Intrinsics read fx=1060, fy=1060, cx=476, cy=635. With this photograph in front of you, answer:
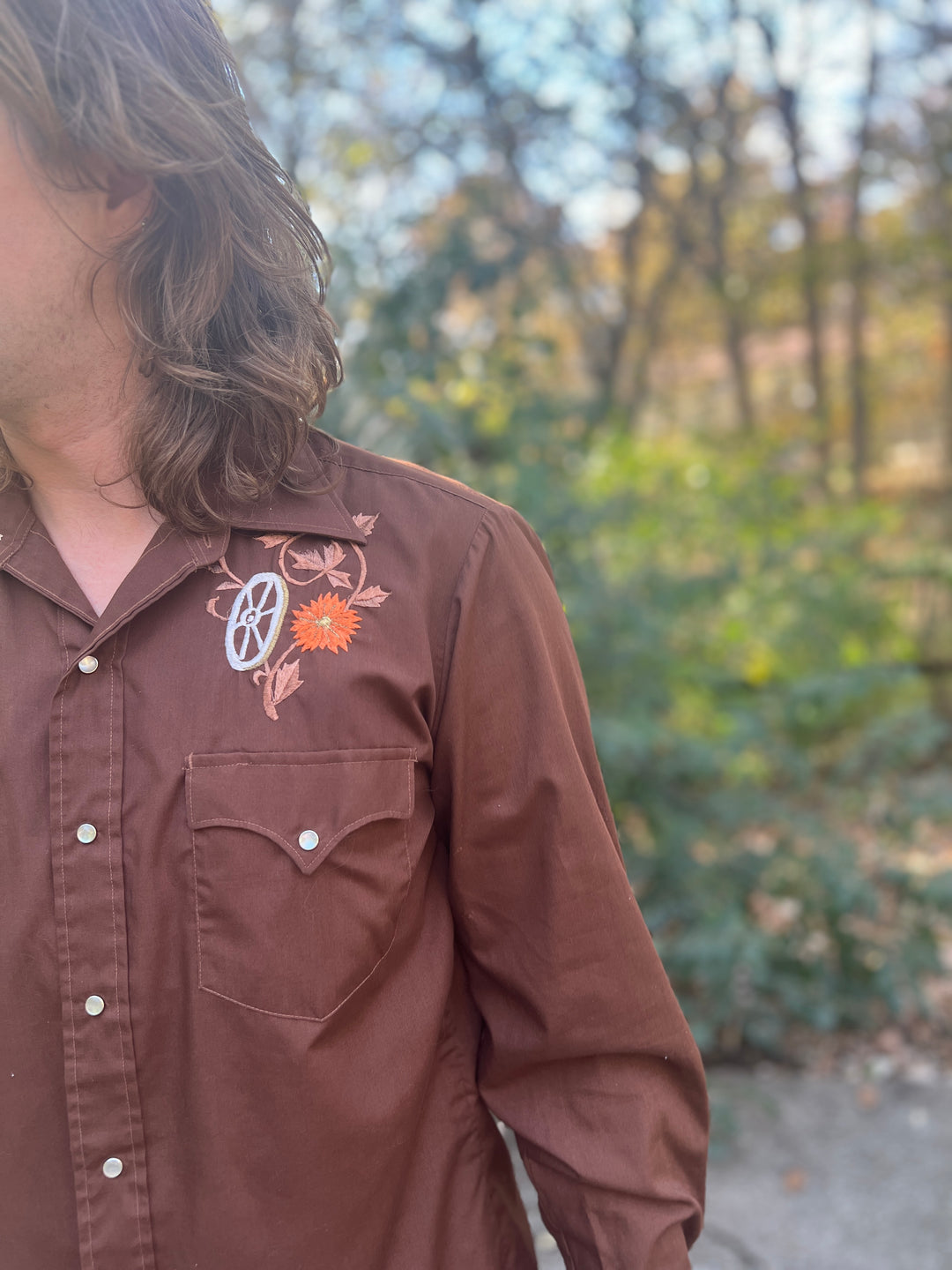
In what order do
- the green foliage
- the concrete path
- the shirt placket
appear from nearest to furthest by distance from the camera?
the shirt placket
the concrete path
the green foliage

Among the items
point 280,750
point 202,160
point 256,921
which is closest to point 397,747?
point 280,750

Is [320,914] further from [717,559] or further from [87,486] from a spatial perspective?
[717,559]

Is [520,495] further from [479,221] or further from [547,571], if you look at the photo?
[547,571]

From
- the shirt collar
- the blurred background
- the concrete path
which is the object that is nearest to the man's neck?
the shirt collar

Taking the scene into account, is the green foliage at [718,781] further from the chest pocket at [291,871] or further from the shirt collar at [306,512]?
the chest pocket at [291,871]

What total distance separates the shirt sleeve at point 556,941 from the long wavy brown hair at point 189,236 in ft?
1.00

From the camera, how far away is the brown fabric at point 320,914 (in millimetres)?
1104

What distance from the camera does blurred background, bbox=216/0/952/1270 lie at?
3424mm

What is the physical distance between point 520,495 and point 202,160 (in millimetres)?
2283

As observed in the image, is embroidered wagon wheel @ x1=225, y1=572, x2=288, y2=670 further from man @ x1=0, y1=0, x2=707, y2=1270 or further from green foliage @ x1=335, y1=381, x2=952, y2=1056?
green foliage @ x1=335, y1=381, x2=952, y2=1056

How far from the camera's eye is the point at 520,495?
3.41m

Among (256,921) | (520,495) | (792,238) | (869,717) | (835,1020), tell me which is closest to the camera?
(256,921)

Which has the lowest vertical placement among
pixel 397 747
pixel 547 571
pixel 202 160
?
pixel 397 747

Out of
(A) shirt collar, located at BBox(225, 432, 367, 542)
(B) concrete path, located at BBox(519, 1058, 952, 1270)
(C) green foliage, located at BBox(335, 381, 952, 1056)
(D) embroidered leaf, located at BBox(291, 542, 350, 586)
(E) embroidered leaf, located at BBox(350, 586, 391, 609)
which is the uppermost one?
(A) shirt collar, located at BBox(225, 432, 367, 542)
